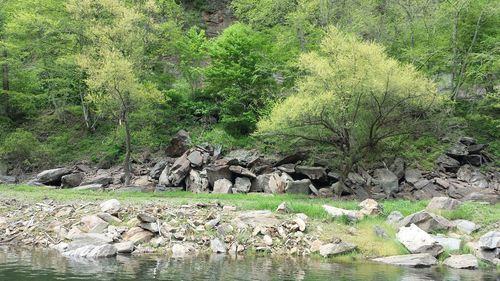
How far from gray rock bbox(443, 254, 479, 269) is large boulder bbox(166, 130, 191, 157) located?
24.1 metres

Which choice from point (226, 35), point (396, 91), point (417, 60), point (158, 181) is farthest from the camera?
point (226, 35)

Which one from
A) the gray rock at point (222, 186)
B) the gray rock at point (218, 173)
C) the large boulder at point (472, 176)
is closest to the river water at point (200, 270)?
the gray rock at point (222, 186)

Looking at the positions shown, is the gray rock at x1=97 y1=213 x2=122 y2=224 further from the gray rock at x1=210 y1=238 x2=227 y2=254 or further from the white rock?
the gray rock at x1=210 y1=238 x2=227 y2=254

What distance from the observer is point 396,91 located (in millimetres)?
28984

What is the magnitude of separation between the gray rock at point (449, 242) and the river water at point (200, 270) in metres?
2.08

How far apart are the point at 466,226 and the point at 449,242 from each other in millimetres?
2071

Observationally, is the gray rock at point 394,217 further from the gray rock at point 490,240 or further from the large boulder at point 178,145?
the large boulder at point 178,145

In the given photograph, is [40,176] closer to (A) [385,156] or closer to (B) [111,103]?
(B) [111,103]

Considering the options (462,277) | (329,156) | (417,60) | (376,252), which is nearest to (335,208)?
(376,252)

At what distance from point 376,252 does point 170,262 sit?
8.41 metres

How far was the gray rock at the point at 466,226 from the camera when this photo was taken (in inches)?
900

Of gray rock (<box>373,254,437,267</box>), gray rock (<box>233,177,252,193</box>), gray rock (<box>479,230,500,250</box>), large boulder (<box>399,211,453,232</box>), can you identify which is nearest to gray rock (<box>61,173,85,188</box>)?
gray rock (<box>233,177,252,193</box>)

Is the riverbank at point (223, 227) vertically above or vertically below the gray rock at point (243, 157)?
below

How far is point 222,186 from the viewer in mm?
33906
